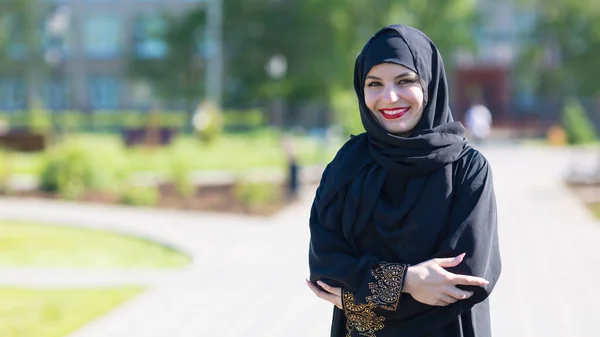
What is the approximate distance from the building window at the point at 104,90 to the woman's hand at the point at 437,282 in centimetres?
5518

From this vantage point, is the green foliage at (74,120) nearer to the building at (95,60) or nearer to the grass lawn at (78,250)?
the building at (95,60)

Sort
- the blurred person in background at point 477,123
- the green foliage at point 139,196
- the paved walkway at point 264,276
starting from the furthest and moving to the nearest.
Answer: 1. the blurred person in background at point 477,123
2. the green foliage at point 139,196
3. the paved walkway at point 264,276

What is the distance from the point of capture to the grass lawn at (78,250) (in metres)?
10.4

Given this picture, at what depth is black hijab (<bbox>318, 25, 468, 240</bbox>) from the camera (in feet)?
9.52

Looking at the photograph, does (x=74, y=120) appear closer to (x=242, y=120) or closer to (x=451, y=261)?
(x=242, y=120)

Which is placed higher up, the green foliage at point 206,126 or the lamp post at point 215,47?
the lamp post at point 215,47

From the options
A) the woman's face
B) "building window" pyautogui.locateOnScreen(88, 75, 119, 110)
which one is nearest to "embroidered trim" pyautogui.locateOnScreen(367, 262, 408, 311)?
the woman's face

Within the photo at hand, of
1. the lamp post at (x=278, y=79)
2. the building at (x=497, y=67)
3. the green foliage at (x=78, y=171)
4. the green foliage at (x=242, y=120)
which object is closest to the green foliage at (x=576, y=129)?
the lamp post at (x=278, y=79)

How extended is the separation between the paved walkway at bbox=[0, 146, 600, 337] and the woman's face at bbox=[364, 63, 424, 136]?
13.8 feet

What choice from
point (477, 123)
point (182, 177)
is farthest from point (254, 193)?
point (477, 123)

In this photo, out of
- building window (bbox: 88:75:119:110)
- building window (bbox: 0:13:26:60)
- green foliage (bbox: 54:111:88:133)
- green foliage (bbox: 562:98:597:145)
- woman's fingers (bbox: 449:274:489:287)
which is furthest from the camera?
building window (bbox: 88:75:119:110)

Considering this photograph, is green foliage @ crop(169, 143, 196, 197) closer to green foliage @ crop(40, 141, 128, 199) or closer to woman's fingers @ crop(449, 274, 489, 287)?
green foliage @ crop(40, 141, 128, 199)

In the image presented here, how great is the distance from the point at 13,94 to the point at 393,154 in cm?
5691

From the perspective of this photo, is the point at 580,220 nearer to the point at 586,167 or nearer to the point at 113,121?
the point at 586,167
